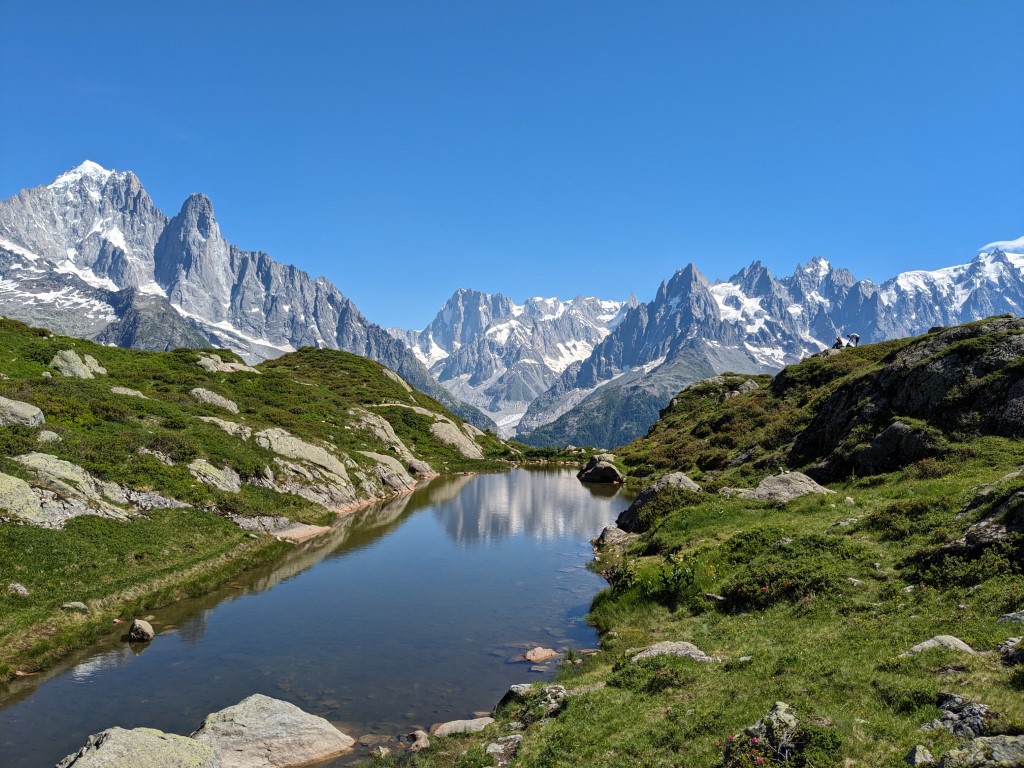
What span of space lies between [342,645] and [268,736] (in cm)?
1008

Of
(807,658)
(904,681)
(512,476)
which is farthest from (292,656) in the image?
(512,476)

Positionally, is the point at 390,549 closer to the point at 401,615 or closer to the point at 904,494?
the point at 401,615

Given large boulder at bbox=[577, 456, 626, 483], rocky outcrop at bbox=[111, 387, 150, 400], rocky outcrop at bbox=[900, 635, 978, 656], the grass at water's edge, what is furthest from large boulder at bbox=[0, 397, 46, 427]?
large boulder at bbox=[577, 456, 626, 483]

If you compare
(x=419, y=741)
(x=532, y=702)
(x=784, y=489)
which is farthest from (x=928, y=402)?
(x=419, y=741)

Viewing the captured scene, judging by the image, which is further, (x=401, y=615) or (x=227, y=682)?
(x=401, y=615)

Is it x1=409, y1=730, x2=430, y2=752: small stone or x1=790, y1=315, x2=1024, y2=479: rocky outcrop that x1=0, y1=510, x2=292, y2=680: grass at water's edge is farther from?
x1=790, y1=315, x2=1024, y2=479: rocky outcrop

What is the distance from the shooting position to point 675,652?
2283 centimetres

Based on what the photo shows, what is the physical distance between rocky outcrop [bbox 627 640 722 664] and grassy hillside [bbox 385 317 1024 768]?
19.8 inches

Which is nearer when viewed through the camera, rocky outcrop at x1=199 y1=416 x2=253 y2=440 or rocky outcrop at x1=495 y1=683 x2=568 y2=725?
rocky outcrop at x1=495 y1=683 x2=568 y2=725

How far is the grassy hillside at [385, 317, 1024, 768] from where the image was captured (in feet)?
49.7

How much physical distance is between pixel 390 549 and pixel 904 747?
146ft

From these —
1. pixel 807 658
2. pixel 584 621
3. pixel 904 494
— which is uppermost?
pixel 904 494

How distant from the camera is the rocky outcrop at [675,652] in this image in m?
21.8

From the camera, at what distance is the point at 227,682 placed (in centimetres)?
2552
